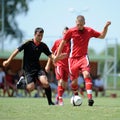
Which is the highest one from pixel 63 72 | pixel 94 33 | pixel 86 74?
pixel 94 33

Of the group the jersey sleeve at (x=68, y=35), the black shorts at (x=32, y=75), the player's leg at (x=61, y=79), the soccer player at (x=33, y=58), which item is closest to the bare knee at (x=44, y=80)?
the soccer player at (x=33, y=58)

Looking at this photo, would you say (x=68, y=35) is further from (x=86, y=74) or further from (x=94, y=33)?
(x=86, y=74)

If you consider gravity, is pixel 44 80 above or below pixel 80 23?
below

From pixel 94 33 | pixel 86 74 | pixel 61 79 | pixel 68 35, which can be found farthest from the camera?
pixel 61 79

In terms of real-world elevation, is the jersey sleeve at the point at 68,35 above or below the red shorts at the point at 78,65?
above

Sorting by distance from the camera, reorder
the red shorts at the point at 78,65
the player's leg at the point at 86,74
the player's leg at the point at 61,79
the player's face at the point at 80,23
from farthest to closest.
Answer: the player's leg at the point at 61,79
the red shorts at the point at 78,65
the player's face at the point at 80,23
the player's leg at the point at 86,74

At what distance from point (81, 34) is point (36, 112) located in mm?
3668

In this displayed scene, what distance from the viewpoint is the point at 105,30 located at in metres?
16.6

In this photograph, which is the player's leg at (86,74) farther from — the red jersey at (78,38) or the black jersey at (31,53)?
the black jersey at (31,53)

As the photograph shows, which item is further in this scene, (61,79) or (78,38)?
(61,79)

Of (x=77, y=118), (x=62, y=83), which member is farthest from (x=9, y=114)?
(x=62, y=83)

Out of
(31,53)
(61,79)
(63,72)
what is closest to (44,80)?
(31,53)

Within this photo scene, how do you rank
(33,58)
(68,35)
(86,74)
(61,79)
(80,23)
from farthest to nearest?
(61,79), (33,58), (68,35), (80,23), (86,74)

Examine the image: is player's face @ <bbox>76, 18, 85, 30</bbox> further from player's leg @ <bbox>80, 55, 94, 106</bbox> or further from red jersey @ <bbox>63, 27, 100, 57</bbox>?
player's leg @ <bbox>80, 55, 94, 106</bbox>
